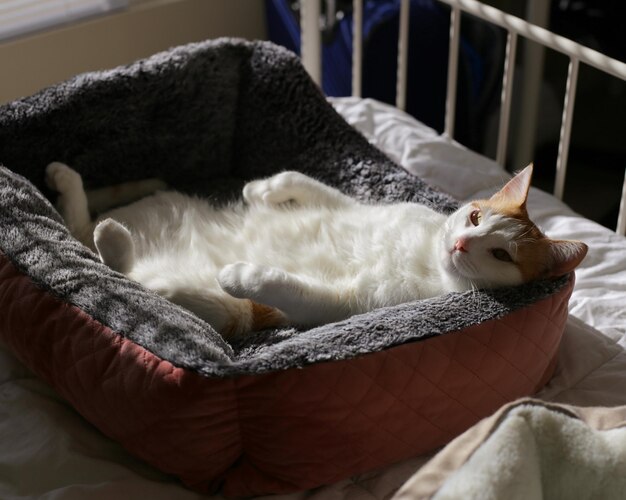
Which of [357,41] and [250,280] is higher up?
[357,41]

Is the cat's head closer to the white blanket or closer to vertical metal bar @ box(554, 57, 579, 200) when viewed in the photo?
the white blanket

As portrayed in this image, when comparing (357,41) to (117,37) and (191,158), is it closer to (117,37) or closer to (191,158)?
(191,158)

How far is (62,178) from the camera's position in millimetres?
1672

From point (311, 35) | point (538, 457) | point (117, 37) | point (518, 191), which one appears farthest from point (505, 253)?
point (117, 37)

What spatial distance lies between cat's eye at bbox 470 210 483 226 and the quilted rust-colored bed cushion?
0.59ft

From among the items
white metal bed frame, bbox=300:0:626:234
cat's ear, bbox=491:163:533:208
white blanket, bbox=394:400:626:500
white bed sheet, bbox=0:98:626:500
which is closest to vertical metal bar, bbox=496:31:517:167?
white metal bed frame, bbox=300:0:626:234

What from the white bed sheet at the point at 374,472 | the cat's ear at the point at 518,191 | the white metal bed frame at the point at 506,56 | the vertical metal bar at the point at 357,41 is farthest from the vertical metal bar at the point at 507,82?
the cat's ear at the point at 518,191

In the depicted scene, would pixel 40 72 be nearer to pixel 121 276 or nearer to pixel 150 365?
pixel 121 276

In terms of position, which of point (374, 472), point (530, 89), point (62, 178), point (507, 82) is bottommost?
point (374, 472)

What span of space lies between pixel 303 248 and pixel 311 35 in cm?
85

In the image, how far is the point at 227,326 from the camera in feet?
4.61

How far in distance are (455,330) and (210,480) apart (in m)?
0.44

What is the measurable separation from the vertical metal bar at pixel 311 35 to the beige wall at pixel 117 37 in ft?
1.55

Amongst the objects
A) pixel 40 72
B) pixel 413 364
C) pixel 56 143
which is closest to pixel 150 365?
pixel 413 364
